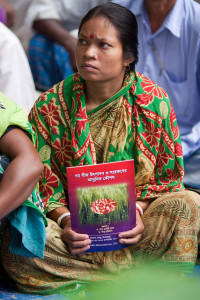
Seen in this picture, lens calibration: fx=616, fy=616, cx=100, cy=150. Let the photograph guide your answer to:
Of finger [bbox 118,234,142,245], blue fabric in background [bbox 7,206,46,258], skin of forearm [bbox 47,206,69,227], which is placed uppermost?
blue fabric in background [bbox 7,206,46,258]

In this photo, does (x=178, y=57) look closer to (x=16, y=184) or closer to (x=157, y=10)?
(x=157, y=10)

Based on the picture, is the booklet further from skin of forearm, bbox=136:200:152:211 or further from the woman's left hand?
skin of forearm, bbox=136:200:152:211

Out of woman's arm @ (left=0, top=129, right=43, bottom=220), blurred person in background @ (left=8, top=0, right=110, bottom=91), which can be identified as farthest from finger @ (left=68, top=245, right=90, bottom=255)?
blurred person in background @ (left=8, top=0, right=110, bottom=91)

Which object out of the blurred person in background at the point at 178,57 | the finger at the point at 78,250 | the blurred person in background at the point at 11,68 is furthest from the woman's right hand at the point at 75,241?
the blurred person in background at the point at 11,68

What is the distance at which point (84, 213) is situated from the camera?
2.39m

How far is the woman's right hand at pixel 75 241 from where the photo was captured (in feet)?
7.91

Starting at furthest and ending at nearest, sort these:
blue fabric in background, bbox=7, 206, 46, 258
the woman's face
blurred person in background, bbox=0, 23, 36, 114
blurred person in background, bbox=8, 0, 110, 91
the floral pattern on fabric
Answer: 1. blurred person in background, bbox=8, 0, 110, 91
2. blurred person in background, bbox=0, 23, 36, 114
3. the floral pattern on fabric
4. the woman's face
5. blue fabric in background, bbox=7, 206, 46, 258

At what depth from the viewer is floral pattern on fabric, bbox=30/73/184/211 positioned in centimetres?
263

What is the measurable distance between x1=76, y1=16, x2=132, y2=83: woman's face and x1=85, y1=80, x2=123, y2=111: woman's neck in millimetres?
69

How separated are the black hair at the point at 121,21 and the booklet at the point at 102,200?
0.53 meters

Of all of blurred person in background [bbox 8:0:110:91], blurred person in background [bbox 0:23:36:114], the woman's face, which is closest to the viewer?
the woman's face

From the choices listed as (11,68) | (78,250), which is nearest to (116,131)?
(78,250)

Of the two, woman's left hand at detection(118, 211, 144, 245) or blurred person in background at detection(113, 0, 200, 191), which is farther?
blurred person in background at detection(113, 0, 200, 191)

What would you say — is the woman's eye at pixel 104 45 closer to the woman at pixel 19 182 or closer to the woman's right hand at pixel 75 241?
the woman at pixel 19 182
